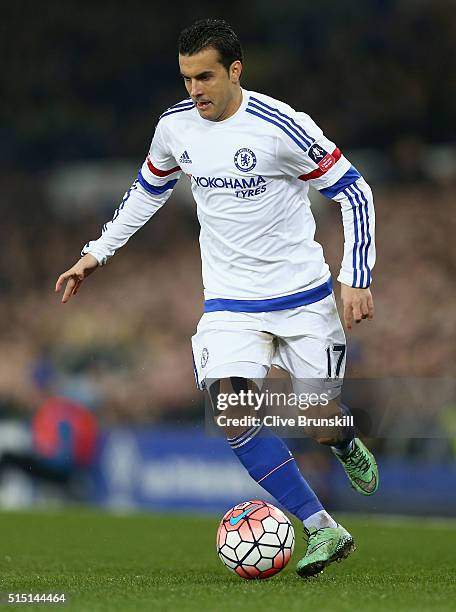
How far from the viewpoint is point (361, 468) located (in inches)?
236

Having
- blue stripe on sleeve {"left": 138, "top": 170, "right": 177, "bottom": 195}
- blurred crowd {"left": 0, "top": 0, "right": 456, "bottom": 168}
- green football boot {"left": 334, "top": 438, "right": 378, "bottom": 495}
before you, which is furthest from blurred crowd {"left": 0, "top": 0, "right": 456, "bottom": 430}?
blue stripe on sleeve {"left": 138, "top": 170, "right": 177, "bottom": 195}

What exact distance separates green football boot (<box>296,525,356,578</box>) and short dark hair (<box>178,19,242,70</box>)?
6.44 feet

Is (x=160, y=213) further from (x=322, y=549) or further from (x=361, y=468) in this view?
(x=322, y=549)

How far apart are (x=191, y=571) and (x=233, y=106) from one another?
2.15 m

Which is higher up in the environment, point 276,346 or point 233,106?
point 233,106

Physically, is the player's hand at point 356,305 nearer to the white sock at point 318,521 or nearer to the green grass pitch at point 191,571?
the white sock at point 318,521

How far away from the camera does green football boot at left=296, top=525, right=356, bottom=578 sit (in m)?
5.09

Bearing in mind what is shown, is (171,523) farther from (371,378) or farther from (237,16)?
(237,16)

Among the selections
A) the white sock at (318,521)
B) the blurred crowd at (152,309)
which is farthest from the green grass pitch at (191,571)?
the blurred crowd at (152,309)

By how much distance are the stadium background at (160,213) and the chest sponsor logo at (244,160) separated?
6408 mm

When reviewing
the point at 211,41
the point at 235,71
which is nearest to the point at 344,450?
the point at 235,71

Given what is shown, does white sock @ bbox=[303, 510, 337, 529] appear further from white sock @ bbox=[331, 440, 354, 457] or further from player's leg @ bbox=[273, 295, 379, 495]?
white sock @ bbox=[331, 440, 354, 457]

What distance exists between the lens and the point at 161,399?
561 inches

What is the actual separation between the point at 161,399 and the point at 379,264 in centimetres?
338
